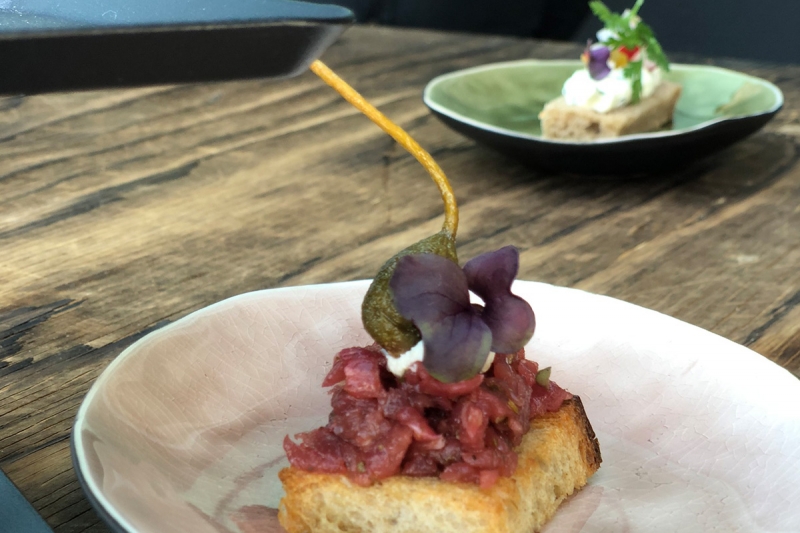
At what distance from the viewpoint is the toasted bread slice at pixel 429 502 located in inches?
33.4

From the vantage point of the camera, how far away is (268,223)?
5.98 feet

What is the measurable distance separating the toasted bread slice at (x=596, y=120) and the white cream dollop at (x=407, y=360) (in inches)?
57.2

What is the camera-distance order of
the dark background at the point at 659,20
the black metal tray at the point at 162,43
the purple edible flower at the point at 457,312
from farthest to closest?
the dark background at the point at 659,20
the purple edible flower at the point at 457,312
the black metal tray at the point at 162,43

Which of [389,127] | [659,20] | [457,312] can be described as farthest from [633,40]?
[659,20]

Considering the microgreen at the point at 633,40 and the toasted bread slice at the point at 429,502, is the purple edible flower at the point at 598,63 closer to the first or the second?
the microgreen at the point at 633,40

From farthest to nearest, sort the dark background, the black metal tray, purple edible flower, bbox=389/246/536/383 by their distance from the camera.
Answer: the dark background, purple edible flower, bbox=389/246/536/383, the black metal tray

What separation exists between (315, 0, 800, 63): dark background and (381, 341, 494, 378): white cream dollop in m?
3.60

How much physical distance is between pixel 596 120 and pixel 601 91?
0.09 m

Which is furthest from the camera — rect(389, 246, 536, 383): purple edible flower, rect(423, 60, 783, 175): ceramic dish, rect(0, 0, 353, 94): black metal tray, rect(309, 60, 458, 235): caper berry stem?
rect(423, 60, 783, 175): ceramic dish

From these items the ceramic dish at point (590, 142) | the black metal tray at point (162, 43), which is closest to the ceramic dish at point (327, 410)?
the black metal tray at point (162, 43)

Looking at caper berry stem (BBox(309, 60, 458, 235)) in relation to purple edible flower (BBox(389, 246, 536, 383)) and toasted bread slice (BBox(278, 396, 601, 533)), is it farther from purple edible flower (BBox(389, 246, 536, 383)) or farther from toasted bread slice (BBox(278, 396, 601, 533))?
toasted bread slice (BBox(278, 396, 601, 533))

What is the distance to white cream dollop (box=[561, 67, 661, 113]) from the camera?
228 cm

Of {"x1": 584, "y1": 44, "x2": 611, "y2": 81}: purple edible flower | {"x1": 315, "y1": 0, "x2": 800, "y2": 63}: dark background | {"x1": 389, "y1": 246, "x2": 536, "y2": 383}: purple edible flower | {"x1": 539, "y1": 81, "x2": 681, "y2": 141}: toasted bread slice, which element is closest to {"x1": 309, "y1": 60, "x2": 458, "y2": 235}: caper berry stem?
{"x1": 389, "y1": 246, "x2": 536, "y2": 383}: purple edible flower

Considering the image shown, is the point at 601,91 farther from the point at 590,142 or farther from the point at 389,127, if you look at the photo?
the point at 389,127
